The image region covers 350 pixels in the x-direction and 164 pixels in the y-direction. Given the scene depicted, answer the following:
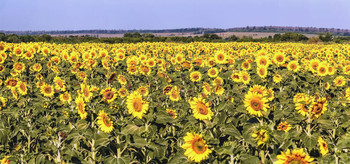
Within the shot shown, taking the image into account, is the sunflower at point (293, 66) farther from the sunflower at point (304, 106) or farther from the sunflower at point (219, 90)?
the sunflower at point (304, 106)

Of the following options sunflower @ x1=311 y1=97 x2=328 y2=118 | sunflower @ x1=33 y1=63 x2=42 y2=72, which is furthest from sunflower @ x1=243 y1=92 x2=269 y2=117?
sunflower @ x1=33 y1=63 x2=42 y2=72

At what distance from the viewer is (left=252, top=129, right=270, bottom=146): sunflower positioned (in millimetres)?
2468

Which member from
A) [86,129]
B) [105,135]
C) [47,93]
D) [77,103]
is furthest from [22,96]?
[105,135]

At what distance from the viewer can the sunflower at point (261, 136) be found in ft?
8.10

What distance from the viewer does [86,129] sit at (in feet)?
10.6

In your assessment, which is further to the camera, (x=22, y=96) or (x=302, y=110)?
(x=22, y=96)

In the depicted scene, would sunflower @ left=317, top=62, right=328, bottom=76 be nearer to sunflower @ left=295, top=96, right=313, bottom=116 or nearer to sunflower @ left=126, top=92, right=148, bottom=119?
sunflower @ left=295, top=96, right=313, bottom=116

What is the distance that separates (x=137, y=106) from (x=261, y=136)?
132 cm

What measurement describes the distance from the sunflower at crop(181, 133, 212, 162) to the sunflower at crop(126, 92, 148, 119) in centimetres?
68

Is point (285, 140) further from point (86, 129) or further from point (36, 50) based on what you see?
point (36, 50)

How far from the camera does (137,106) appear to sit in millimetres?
3092

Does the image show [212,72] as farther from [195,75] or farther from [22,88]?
[22,88]

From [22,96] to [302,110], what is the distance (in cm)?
517

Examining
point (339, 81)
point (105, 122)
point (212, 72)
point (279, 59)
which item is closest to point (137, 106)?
point (105, 122)
